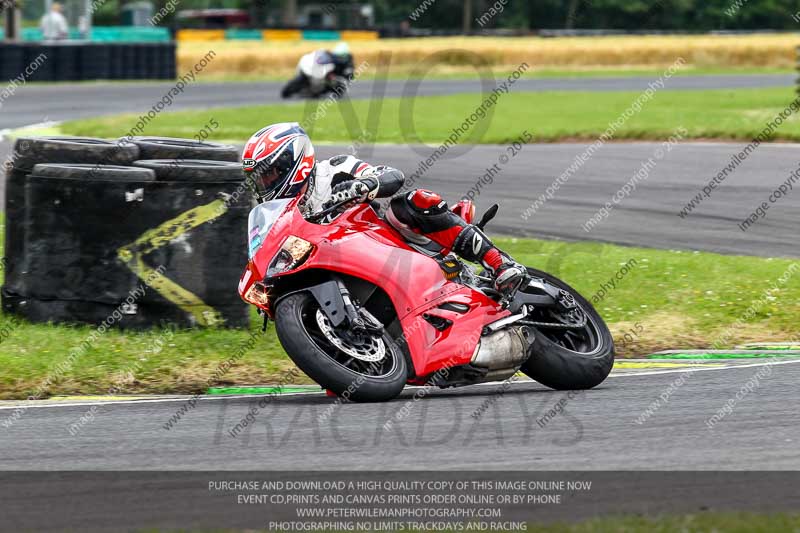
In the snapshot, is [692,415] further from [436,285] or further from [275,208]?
[275,208]

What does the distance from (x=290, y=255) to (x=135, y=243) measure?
2000 millimetres

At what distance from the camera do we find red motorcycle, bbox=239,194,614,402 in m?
6.58

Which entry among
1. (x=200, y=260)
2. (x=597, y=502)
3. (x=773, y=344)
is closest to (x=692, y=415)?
(x=597, y=502)

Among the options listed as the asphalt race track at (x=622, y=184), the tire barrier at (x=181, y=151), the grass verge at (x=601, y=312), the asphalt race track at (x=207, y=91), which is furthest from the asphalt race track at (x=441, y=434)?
the asphalt race track at (x=207, y=91)

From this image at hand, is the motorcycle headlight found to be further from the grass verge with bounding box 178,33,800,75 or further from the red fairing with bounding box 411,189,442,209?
the grass verge with bounding box 178,33,800,75

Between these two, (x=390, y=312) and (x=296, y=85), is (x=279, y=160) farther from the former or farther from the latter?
(x=296, y=85)

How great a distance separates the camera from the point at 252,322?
9039 mm

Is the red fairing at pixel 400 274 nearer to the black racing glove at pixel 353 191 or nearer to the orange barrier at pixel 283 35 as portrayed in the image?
the black racing glove at pixel 353 191

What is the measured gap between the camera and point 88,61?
3397 cm

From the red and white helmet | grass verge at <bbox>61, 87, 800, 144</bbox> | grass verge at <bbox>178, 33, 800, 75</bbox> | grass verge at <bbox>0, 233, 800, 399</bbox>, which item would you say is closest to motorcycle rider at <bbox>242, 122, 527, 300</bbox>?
the red and white helmet

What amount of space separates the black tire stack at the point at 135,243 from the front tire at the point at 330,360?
1924mm

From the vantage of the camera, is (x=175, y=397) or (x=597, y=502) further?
(x=175, y=397)

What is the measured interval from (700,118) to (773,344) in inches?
637

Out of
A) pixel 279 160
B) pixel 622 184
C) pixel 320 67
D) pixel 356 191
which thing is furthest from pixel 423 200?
pixel 320 67
